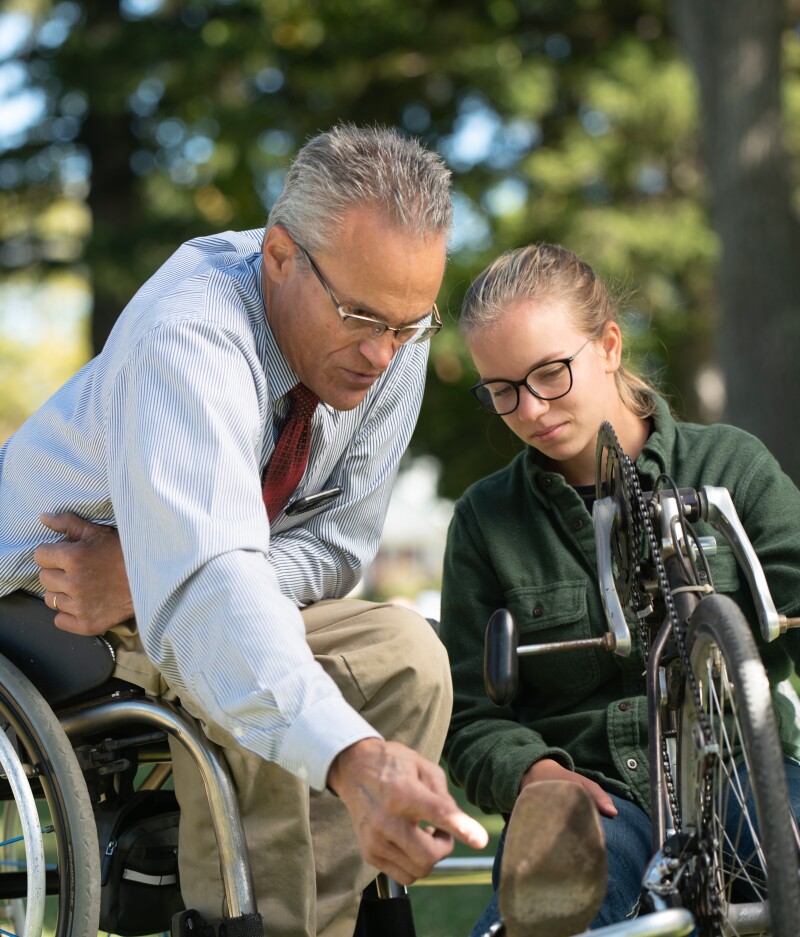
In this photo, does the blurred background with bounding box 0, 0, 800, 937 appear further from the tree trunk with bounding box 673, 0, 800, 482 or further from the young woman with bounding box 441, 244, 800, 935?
the young woman with bounding box 441, 244, 800, 935

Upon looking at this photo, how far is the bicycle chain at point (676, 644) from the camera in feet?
5.91

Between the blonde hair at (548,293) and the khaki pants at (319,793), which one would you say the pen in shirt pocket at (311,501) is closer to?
the khaki pants at (319,793)

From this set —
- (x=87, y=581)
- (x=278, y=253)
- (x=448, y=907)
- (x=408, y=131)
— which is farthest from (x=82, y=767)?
(x=408, y=131)

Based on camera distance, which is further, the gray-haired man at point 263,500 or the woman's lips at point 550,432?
the woman's lips at point 550,432

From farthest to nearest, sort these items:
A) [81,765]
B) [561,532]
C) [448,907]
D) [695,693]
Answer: [448,907] < [561,532] < [81,765] < [695,693]

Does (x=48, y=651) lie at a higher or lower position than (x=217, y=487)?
lower

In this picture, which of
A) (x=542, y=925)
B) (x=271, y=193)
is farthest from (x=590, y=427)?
(x=271, y=193)

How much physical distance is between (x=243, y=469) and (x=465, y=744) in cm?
85

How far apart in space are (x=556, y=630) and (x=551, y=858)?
2.98 feet

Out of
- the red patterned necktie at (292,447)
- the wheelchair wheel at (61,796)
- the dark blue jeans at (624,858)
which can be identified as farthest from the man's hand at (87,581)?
the dark blue jeans at (624,858)

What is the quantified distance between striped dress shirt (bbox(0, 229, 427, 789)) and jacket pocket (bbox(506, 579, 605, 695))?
0.34 meters

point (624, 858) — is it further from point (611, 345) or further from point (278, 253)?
point (278, 253)

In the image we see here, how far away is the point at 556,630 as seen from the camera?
2.58 metres

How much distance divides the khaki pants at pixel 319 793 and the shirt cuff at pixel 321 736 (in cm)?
50
